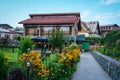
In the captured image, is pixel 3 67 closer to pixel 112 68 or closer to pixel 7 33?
pixel 112 68

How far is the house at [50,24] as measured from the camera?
43.4 meters

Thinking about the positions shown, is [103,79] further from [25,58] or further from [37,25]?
[37,25]

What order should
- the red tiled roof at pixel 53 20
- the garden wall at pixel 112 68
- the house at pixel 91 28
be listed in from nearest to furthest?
the garden wall at pixel 112 68, the red tiled roof at pixel 53 20, the house at pixel 91 28

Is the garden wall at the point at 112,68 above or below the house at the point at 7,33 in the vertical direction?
below

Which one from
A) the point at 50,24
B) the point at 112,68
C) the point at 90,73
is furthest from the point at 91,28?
the point at 112,68

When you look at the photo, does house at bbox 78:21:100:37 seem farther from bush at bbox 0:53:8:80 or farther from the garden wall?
bush at bbox 0:53:8:80

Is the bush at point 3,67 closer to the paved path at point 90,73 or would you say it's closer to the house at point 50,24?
the paved path at point 90,73

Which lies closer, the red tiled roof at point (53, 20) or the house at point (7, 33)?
the red tiled roof at point (53, 20)

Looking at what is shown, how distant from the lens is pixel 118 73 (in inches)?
417

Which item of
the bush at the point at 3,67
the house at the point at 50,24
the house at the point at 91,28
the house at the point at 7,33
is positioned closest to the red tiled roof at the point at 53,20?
the house at the point at 50,24

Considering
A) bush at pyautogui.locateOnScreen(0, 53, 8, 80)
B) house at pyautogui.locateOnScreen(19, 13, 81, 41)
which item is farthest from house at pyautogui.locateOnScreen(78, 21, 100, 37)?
bush at pyautogui.locateOnScreen(0, 53, 8, 80)

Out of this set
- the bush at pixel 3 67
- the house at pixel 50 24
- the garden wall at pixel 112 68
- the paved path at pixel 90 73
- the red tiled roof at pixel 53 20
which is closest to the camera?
the bush at pixel 3 67

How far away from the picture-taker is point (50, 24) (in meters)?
44.3

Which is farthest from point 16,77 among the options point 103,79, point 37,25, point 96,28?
point 96,28
